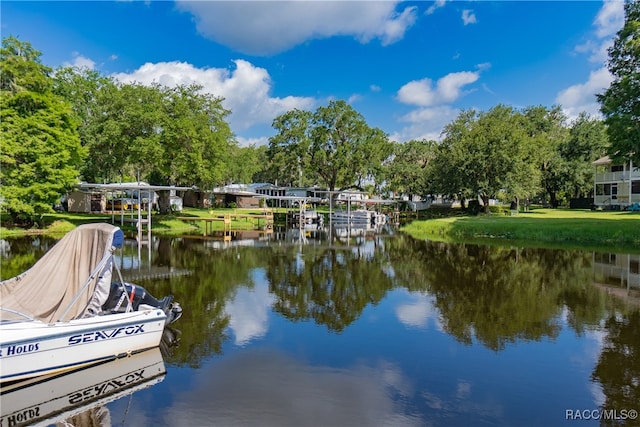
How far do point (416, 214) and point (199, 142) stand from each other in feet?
116

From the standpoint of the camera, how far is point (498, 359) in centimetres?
802

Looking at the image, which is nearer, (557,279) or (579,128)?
(557,279)

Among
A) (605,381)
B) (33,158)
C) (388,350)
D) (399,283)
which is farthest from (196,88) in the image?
(605,381)

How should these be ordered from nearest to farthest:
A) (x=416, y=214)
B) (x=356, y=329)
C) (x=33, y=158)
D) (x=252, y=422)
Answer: (x=252, y=422) → (x=356, y=329) → (x=33, y=158) → (x=416, y=214)

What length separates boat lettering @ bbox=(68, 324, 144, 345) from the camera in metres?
7.09

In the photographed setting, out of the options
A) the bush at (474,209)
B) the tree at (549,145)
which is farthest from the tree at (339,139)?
the tree at (549,145)

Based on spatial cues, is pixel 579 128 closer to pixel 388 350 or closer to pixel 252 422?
pixel 388 350

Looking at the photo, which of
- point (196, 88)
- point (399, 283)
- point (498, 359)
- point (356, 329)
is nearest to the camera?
point (498, 359)

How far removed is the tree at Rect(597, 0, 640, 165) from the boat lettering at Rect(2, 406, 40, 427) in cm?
2833

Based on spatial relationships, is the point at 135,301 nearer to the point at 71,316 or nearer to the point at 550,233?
the point at 71,316

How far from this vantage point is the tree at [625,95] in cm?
2414

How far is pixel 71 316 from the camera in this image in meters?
7.46

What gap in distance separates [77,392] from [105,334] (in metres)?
1.05

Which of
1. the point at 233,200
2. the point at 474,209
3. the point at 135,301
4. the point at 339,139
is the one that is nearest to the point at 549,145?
the point at 474,209
